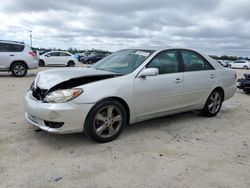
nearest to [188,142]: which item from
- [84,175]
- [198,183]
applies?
[198,183]

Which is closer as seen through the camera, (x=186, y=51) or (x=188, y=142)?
(x=188, y=142)

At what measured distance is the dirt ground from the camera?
10.5 feet

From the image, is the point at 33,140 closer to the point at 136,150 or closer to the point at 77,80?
the point at 77,80

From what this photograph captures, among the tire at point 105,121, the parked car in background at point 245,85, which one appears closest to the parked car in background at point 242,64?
the parked car in background at point 245,85

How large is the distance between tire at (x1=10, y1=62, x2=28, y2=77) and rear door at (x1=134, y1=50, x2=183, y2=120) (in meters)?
10.0

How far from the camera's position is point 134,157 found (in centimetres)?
382

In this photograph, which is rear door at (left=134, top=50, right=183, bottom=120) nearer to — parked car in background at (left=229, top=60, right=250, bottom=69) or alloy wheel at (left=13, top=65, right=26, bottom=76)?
alloy wheel at (left=13, top=65, right=26, bottom=76)

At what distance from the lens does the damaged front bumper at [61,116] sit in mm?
3912

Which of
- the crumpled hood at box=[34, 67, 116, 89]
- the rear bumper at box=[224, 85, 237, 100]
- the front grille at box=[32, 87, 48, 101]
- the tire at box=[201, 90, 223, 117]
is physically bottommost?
the tire at box=[201, 90, 223, 117]

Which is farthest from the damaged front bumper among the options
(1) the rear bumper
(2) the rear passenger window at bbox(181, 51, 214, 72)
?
(1) the rear bumper

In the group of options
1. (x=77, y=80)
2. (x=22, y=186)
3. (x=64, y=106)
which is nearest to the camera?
(x=22, y=186)

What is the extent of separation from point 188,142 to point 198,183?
52.7 inches

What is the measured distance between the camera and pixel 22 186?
9.87 ft

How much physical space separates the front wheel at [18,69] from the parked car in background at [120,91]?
909 centimetres
